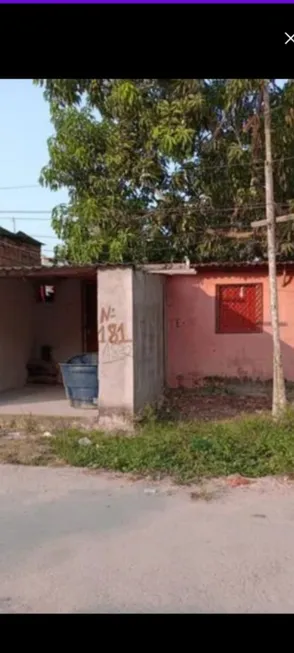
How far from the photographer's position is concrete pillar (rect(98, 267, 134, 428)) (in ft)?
Answer: 27.2

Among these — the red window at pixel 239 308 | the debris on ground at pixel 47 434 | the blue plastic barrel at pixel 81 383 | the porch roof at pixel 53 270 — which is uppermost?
the porch roof at pixel 53 270

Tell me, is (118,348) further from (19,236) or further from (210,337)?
(19,236)

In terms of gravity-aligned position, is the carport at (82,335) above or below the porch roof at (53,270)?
below

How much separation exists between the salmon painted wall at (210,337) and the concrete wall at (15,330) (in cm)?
322

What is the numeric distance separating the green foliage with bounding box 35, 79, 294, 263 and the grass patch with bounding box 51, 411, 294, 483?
5783mm

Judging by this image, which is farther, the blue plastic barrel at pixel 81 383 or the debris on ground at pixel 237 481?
the blue plastic barrel at pixel 81 383

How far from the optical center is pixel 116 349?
328 inches

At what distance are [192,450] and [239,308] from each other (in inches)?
233

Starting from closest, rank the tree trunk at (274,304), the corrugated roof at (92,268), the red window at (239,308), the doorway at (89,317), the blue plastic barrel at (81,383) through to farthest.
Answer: the tree trunk at (274,304), the corrugated roof at (92,268), the blue plastic barrel at (81,383), the red window at (239,308), the doorway at (89,317)

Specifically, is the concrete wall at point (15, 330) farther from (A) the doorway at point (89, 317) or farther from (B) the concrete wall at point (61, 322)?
(A) the doorway at point (89, 317)

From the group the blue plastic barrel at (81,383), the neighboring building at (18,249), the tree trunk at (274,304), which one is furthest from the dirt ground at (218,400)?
the neighboring building at (18,249)

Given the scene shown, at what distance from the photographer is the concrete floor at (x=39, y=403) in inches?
365
